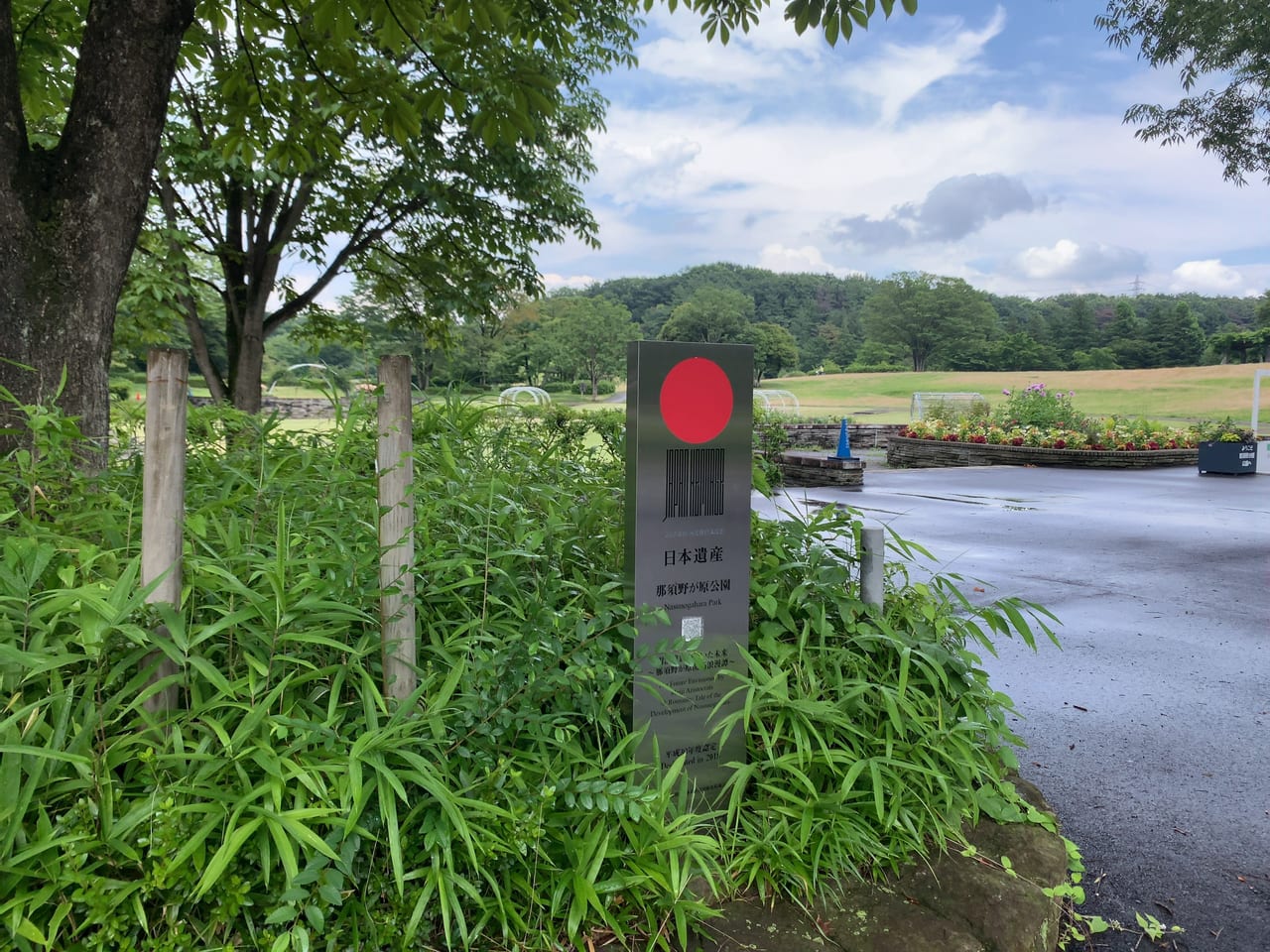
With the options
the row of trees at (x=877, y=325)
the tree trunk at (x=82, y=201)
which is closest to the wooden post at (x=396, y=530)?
the tree trunk at (x=82, y=201)

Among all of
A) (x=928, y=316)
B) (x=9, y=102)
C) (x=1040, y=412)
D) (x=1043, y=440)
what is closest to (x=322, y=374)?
(x=9, y=102)

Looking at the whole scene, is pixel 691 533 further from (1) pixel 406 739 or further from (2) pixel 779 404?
(2) pixel 779 404

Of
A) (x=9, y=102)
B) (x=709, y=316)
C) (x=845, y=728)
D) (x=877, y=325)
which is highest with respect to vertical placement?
(x=877, y=325)

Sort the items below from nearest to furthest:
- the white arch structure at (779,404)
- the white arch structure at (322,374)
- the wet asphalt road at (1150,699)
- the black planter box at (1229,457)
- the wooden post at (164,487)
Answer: the wooden post at (164,487) → the wet asphalt road at (1150,699) → the white arch structure at (322,374) → the black planter box at (1229,457) → the white arch structure at (779,404)

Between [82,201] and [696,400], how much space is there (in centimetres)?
283

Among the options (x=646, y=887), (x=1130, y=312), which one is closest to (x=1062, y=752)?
(x=646, y=887)

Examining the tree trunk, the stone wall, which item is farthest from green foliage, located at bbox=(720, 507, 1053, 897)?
the stone wall

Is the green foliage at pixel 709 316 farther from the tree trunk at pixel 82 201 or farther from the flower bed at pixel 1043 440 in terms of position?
the tree trunk at pixel 82 201

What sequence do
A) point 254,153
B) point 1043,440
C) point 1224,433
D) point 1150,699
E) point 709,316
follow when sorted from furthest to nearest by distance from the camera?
point 709,316, point 1043,440, point 1224,433, point 254,153, point 1150,699

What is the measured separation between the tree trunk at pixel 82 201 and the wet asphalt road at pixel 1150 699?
11.0ft

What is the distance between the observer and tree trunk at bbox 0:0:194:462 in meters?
3.10

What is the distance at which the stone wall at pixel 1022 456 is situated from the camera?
16250mm

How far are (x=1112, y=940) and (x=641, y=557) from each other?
170cm

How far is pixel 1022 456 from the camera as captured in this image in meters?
17.0
